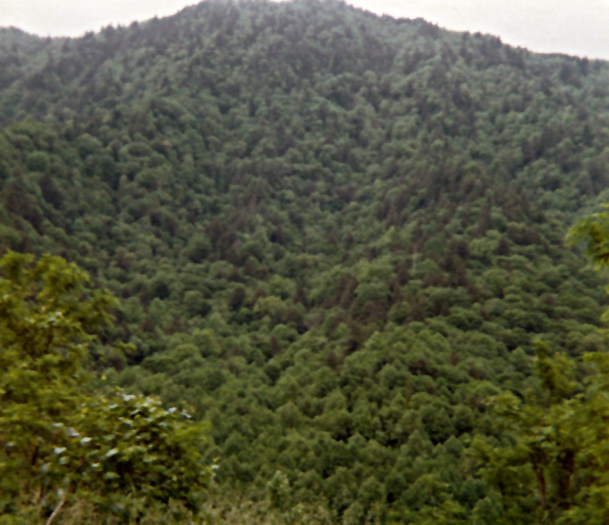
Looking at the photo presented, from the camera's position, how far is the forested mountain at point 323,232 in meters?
73.0

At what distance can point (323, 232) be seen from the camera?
149 meters

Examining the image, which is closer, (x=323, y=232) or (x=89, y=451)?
(x=89, y=451)

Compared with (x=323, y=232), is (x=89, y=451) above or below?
below

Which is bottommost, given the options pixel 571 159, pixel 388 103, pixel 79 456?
pixel 79 456

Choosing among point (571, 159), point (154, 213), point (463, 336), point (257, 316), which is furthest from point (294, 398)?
point (571, 159)

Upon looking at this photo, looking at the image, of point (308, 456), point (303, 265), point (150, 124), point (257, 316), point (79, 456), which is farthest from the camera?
point (150, 124)

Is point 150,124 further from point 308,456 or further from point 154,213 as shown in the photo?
point 308,456

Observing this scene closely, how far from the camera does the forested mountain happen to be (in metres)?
73.0

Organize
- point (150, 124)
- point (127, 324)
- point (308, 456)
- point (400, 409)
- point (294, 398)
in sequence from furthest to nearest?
point (150, 124) → point (127, 324) → point (294, 398) → point (400, 409) → point (308, 456)

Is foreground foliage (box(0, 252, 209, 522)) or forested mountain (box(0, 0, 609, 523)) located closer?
foreground foliage (box(0, 252, 209, 522))

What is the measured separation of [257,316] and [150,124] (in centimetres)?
6368

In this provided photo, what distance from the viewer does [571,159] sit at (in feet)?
474

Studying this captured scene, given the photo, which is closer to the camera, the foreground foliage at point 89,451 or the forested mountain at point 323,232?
the foreground foliage at point 89,451

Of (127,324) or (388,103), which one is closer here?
(127,324)
